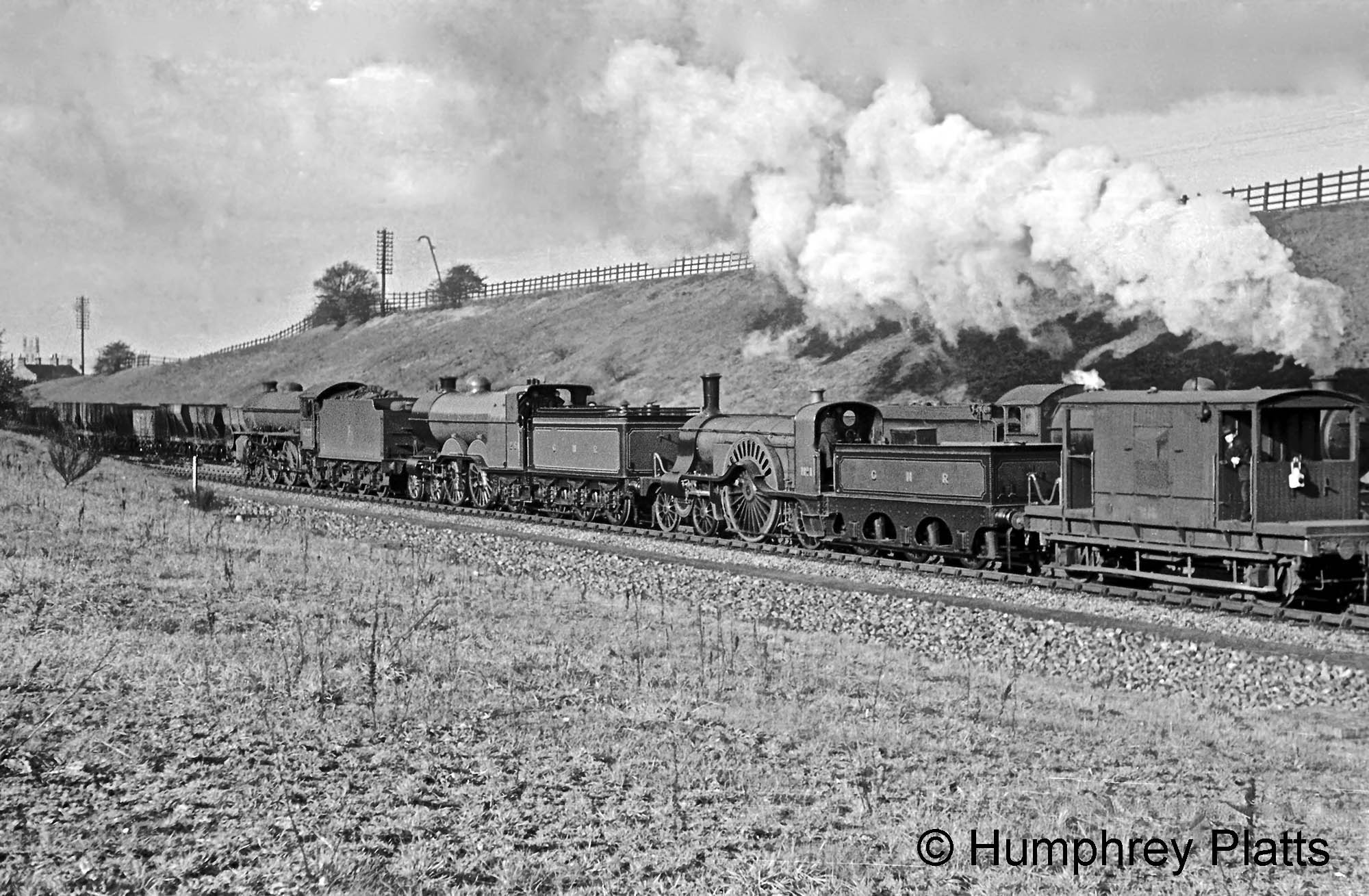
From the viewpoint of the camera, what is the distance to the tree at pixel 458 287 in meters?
101

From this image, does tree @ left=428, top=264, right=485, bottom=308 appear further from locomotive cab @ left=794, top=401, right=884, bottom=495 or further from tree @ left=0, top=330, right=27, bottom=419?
locomotive cab @ left=794, top=401, right=884, bottom=495

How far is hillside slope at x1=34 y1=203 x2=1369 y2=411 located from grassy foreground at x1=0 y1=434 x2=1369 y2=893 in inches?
770

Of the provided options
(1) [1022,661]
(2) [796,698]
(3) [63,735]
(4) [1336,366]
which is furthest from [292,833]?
(4) [1336,366]

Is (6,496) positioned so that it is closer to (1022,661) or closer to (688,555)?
(688,555)

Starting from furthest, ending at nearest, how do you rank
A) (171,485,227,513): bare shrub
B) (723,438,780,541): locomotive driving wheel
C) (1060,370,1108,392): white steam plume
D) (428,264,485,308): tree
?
1. (428,264,485,308): tree
2. (171,485,227,513): bare shrub
3. (723,438,780,541): locomotive driving wheel
4. (1060,370,1108,392): white steam plume

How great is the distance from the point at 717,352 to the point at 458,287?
180ft

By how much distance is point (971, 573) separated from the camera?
693 inches

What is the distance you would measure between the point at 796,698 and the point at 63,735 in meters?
5.30

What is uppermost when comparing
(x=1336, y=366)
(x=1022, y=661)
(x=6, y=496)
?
(x=1336, y=366)

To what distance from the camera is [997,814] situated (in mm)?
6922

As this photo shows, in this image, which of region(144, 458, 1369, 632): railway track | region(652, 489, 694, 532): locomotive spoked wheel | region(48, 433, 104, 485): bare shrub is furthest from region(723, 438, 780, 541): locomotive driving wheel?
region(48, 433, 104, 485): bare shrub

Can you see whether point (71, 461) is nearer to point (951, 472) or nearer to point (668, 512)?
point (668, 512)

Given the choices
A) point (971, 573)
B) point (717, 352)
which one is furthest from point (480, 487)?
point (717, 352)

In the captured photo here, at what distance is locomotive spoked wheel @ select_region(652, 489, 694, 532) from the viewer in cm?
2478
